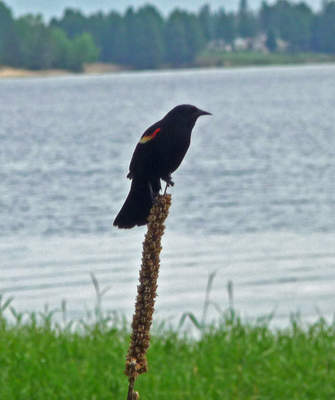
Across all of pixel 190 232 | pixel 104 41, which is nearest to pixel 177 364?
pixel 190 232

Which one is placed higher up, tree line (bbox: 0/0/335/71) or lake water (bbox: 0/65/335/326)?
tree line (bbox: 0/0/335/71)

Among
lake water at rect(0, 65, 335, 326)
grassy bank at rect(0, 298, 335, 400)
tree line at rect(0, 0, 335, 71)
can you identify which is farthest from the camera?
tree line at rect(0, 0, 335, 71)

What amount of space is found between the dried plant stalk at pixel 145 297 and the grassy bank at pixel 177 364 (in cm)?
604

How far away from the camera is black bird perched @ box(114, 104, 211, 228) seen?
2238 millimetres

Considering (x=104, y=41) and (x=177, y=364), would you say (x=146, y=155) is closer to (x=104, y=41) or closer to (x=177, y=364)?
(x=177, y=364)

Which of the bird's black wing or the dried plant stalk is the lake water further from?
the dried plant stalk

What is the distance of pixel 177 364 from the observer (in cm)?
870

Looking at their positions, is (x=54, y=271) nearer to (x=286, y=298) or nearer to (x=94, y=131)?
(x=286, y=298)

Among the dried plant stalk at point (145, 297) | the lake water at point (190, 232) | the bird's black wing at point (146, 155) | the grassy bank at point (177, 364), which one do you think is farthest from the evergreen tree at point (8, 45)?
the dried plant stalk at point (145, 297)

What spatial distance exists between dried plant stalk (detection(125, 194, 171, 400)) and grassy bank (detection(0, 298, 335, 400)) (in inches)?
238

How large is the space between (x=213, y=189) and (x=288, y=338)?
21.1m

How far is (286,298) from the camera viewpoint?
1545 centimetres

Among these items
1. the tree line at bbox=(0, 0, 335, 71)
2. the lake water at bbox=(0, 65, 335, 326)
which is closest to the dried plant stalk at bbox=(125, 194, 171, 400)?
the lake water at bbox=(0, 65, 335, 326)

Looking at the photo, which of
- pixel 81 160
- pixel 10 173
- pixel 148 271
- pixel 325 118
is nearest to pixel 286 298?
pixel 148 271
